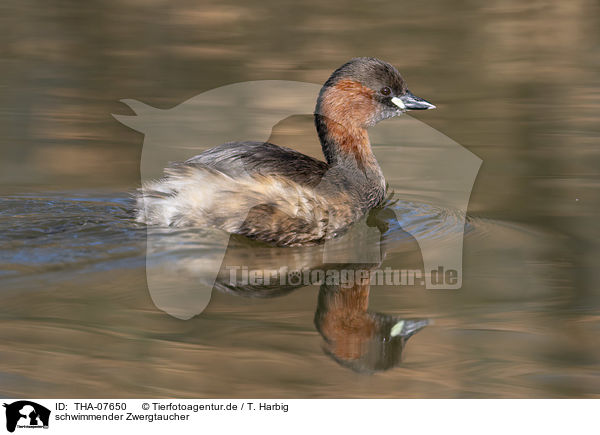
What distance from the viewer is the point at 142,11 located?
11625 mm

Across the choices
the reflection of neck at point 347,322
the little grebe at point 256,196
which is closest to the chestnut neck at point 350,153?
the little grebe at point 256,196

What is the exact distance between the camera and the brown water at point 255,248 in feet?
11.8

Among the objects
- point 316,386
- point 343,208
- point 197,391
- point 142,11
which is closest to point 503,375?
point 316,386

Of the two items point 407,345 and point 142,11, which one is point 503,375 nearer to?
point 407,345
